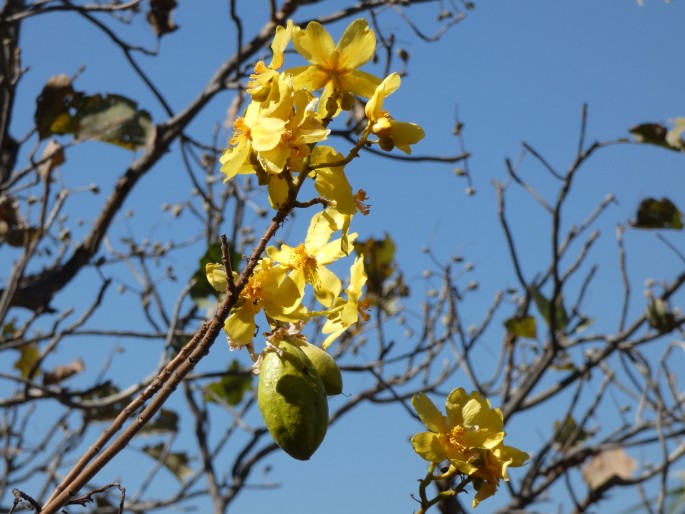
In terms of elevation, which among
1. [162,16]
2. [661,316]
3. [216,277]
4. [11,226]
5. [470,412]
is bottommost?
[470,412]

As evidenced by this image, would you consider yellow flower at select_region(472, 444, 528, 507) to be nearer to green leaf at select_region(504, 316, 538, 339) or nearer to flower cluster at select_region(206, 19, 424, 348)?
flower cluster at select_region(206, 19, 424, 348)

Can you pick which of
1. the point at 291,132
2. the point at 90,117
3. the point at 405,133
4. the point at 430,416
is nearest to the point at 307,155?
the point at 291,132

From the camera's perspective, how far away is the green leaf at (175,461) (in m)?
3.58

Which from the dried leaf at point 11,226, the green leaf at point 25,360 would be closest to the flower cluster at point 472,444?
the dried leaf at point 11,226

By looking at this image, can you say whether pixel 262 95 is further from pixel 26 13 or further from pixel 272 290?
pixel 26 13

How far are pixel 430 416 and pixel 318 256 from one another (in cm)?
26

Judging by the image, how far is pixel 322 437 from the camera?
2.89ft

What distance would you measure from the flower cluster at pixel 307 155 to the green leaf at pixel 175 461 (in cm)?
276

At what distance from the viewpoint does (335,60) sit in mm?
990

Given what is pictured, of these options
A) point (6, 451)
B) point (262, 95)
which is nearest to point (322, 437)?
point (262, 95)

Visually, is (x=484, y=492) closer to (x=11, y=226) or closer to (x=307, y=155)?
(x=307, y=155)

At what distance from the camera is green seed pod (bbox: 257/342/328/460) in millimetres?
862

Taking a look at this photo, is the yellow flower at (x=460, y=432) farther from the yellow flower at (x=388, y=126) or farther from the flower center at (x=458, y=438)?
the yellow flower at (x=388, y=126)

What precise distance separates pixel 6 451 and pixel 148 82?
1771 mm
